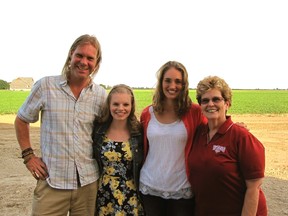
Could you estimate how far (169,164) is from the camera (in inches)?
118

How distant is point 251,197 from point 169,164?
77 cm

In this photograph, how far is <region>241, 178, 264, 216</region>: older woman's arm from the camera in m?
2.50

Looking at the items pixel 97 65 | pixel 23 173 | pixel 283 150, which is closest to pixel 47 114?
pixel 97 65

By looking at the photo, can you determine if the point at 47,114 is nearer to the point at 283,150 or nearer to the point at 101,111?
the point at 101,111

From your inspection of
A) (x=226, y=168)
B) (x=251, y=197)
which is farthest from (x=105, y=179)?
(x=251, y=197)

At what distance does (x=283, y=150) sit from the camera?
35.9 ft

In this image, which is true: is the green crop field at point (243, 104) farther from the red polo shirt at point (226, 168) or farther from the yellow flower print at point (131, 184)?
the red polo shirt at point (226, 168)

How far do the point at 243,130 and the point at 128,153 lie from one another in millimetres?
1084

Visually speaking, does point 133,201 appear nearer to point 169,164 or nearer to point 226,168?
point 169,164

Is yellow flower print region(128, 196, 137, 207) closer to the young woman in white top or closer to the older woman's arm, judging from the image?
the young woman in white top

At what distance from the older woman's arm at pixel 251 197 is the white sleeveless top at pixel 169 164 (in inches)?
22.7

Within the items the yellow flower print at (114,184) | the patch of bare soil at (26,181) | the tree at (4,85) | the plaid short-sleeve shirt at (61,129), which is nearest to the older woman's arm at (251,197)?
the yellow flower print at (114,184)

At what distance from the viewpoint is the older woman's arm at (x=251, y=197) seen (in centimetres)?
250

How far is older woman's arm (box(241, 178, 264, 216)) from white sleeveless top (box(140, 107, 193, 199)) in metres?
0.58
